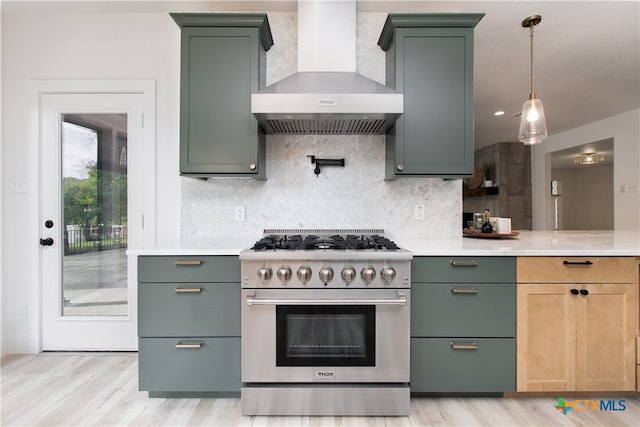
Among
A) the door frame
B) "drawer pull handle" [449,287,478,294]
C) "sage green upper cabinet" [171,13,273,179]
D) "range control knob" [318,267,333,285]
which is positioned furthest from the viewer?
the door frame

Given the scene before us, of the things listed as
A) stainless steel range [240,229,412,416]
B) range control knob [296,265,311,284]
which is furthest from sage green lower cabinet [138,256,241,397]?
range control knob [296,265,311,284]

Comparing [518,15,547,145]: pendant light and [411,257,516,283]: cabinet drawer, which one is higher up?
[518,15,547,145]: pendant light

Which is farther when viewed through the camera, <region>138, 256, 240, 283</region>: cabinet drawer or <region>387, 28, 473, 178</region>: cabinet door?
<region>387, 28, 473, 178</region>: cabinet door

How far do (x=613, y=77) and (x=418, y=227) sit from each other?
3281 mm

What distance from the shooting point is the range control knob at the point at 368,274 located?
1.69 meters

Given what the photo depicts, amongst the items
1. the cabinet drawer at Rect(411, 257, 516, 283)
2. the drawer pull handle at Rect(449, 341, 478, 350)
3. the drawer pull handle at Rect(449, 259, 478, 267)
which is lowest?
the drawer pull handle at Rect(449, 341, 478, 350)

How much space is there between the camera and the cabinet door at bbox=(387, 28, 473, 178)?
6.88ft

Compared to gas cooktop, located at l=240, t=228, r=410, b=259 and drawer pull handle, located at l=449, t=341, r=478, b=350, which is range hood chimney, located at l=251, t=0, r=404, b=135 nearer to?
gas cooktop, located at l=240, t=228, r=410, b=259

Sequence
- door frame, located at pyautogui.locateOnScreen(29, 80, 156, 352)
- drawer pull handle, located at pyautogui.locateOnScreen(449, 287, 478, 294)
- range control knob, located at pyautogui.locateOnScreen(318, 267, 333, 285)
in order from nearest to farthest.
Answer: range control knob, located at pyautogui.locateOnScreen(318, 267, 333, 285)
drawer pull handle, located at pyautogui.locateOnScreen(449, 287, 478, 294)
door frame, located at pyautogui.locateOnScreen(29, 80, 156, 352)

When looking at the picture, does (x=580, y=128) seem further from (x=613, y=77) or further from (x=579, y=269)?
(x=579, y=269)

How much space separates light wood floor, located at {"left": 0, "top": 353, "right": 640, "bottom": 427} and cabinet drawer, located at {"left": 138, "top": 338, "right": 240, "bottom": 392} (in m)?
0.12

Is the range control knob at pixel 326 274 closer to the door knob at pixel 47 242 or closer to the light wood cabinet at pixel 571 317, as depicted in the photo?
the light wood cabinet at pixel 571 317

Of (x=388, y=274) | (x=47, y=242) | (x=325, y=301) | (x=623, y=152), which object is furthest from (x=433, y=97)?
(x=623, y=152)

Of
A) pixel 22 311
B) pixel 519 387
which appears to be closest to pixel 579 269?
pixel 519 387
